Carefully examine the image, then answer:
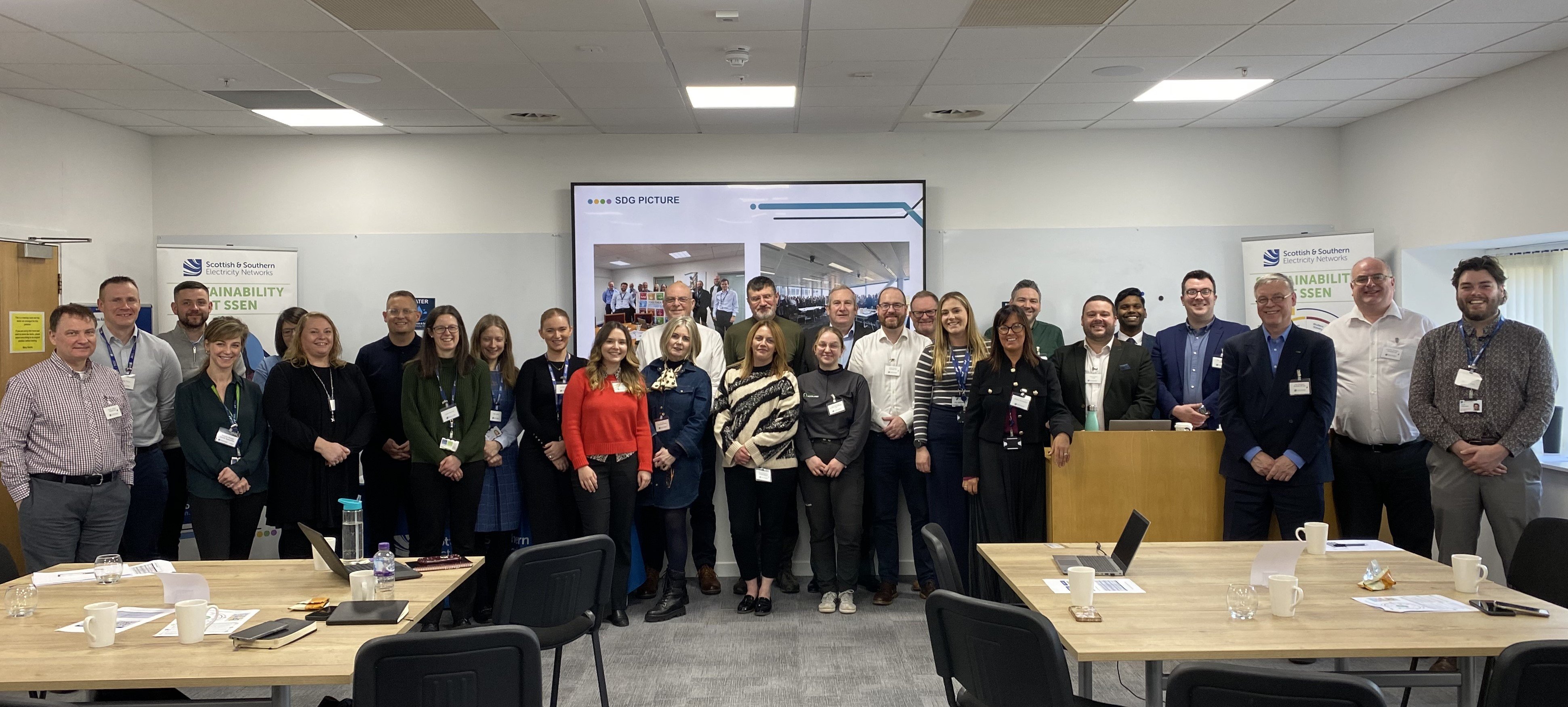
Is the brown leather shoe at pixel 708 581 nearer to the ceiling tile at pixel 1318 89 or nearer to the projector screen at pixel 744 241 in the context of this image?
the projector screen at pixel 744 241

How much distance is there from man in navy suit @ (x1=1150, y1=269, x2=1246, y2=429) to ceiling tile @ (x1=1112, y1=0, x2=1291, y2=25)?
1.58 m

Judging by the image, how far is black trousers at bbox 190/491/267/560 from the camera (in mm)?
4484

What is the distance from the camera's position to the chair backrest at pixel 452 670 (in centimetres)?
210

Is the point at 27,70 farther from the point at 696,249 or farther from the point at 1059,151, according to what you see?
the point at 1059,151

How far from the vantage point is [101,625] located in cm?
234

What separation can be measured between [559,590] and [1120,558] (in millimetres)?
1869

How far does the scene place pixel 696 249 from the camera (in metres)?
6.86

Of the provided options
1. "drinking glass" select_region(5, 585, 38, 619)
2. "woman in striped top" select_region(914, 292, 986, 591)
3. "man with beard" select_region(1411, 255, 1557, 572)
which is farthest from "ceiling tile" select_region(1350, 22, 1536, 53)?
"drinking glass" select_region(5, 585, 38, 619)

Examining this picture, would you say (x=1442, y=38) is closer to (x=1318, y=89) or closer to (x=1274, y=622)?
(x=1318, y=89)

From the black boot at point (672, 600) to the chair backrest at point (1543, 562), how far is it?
3.69m

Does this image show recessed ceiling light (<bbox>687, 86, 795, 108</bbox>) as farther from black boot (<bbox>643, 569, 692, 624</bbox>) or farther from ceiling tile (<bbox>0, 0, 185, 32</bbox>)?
black boot (<bbox>643, 569, 692, 624</bbox>)

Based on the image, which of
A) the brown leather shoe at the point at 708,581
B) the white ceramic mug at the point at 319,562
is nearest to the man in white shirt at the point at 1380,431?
the brown leather shoe at the point at 708,581

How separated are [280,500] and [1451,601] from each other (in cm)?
478

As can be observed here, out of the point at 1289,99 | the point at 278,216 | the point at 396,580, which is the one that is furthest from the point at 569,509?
the point at 1289,99
